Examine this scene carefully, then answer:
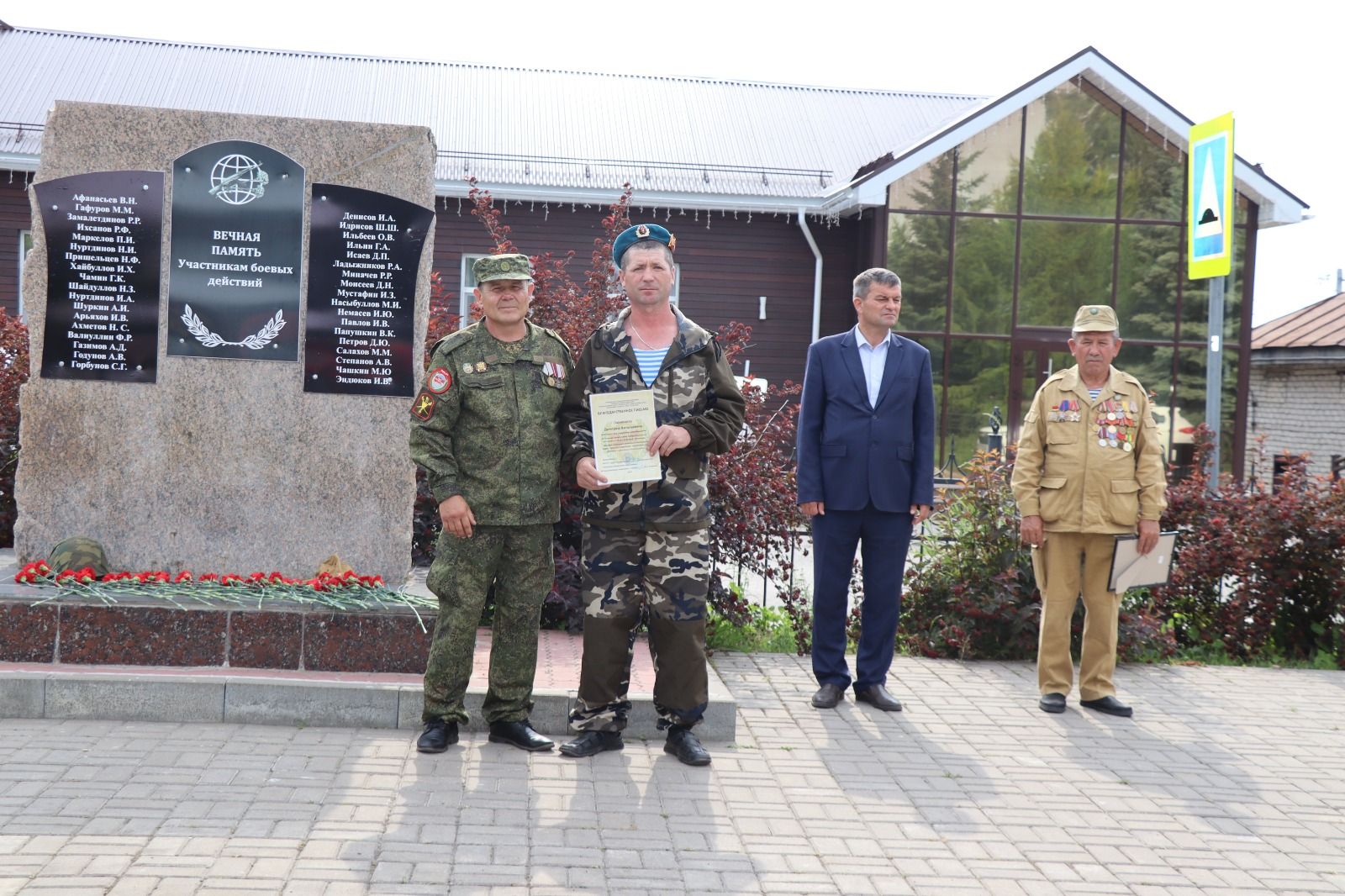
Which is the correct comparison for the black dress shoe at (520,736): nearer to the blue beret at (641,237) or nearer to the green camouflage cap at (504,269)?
the green camouflage cap at (504,269)

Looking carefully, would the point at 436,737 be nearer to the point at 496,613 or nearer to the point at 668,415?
the point at 496,613

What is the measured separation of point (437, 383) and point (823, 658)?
252 cm

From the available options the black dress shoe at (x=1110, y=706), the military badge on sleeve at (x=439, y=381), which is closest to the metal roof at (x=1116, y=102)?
the black dress shoe at (x=1110, y=706)

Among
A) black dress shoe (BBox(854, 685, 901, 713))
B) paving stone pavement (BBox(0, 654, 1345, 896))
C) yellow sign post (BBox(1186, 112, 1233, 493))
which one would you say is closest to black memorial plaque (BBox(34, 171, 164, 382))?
paving stone pavement (BBox(0, 654, 1345, 896))

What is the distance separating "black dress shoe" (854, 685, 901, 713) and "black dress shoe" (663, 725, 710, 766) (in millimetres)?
1293

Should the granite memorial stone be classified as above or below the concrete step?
above

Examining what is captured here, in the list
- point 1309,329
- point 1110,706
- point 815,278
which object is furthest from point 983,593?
point 1309,329

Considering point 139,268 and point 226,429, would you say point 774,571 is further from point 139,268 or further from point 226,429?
point 139,268

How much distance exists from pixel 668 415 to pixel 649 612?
813 mm

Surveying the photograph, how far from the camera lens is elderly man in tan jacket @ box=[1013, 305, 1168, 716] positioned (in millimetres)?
6102

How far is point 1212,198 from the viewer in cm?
970

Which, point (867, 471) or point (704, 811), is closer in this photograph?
point (704, 811)

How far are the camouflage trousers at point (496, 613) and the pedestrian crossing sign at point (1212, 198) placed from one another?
6689 mm

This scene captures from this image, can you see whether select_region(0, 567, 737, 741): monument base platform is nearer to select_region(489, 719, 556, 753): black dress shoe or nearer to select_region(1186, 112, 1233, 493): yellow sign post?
select_region(489, 719, 556, 753): black dress shoe
